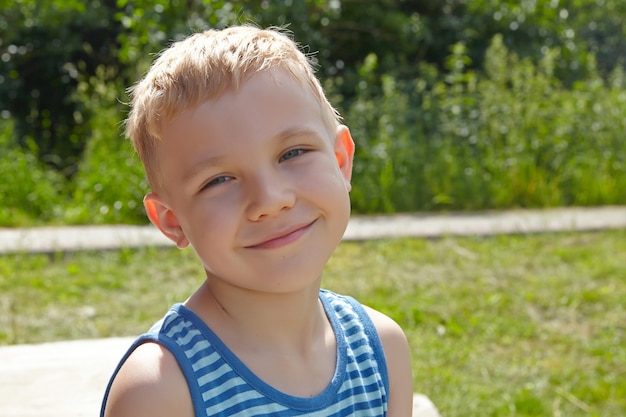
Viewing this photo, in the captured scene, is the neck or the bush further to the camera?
the bush

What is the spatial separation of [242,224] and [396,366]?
0.52 meters

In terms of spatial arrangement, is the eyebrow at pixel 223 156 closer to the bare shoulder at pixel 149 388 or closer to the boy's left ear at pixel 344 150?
the boy's left ear at pixel 344 150

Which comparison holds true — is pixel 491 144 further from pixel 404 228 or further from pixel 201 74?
pixel 201 74

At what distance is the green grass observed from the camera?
136 inches

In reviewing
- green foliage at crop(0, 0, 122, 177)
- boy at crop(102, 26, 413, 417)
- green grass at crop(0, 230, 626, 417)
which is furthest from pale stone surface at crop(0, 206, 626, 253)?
boy at crop(102, 26, 413, 417)

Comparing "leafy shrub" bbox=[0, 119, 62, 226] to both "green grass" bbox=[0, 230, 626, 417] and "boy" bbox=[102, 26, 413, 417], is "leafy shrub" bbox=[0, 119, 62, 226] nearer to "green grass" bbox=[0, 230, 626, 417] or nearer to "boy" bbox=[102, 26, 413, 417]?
"green grass" bbox=[0, 230, 626, 417]

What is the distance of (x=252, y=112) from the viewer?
65.8 inches

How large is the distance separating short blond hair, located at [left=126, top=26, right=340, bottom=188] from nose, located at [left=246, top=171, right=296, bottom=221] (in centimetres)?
17

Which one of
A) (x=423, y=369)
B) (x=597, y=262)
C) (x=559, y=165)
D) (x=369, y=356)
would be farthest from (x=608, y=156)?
(x=369, y=356)

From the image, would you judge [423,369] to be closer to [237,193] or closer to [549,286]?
[549,286]

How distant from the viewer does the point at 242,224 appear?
1.66m

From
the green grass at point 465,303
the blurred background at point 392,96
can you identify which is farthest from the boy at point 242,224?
the blurred background at point 392,96

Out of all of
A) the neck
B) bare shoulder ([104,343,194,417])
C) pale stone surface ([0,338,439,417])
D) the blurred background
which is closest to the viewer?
bare shoulder ([104,343,194,417])

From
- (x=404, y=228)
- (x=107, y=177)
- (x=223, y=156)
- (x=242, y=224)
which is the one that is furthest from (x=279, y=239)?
(x=107, y=177)
